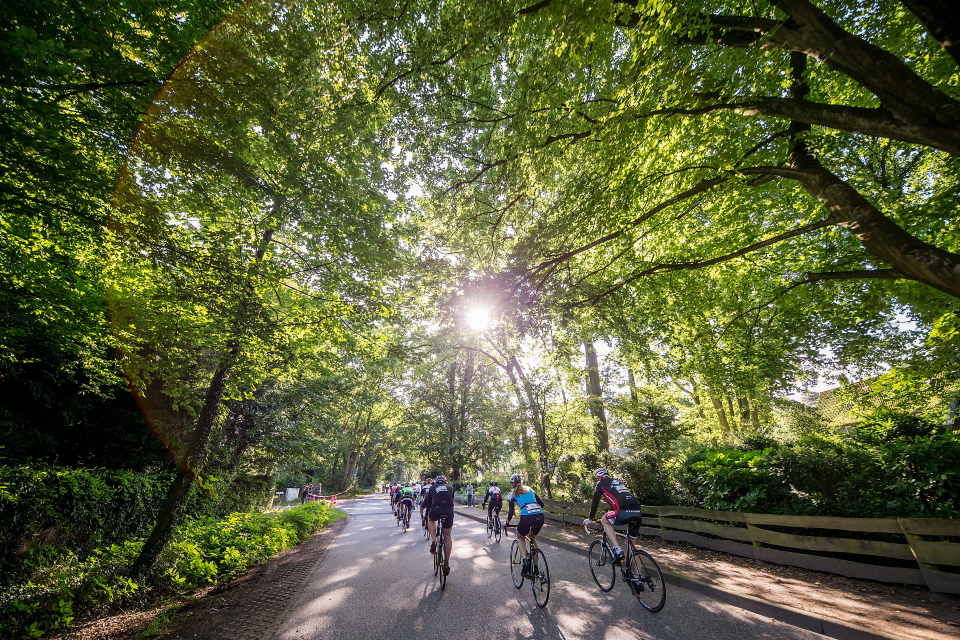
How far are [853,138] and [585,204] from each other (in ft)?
21.6

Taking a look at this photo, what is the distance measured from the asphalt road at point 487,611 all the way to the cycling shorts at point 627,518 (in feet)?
3.33

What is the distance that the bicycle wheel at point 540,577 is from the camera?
5451mm

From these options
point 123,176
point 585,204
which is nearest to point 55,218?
point 123,176

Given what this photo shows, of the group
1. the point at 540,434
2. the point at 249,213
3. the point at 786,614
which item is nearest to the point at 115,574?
the point at 249,213

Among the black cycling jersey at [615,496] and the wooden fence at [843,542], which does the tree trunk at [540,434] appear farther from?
the black cycling jersey at [615,496]

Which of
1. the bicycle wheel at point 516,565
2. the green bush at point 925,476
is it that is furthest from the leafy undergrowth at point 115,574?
the green bush at point 925,476

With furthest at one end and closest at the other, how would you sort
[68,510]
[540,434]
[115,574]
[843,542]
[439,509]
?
1. [540,434]
2. [439,509]
3. [68,510]
4. [115,574]
5. [843,542]

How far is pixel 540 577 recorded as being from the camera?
5.69 meters

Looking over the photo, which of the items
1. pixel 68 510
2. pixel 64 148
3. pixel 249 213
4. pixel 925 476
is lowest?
pixel 68 510

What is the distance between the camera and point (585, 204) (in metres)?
6.89

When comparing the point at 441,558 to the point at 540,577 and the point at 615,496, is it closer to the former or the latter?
the point at 540,577

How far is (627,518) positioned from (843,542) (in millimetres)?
3690

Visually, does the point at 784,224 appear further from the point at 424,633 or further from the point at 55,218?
the point at 55,218

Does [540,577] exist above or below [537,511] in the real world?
below
